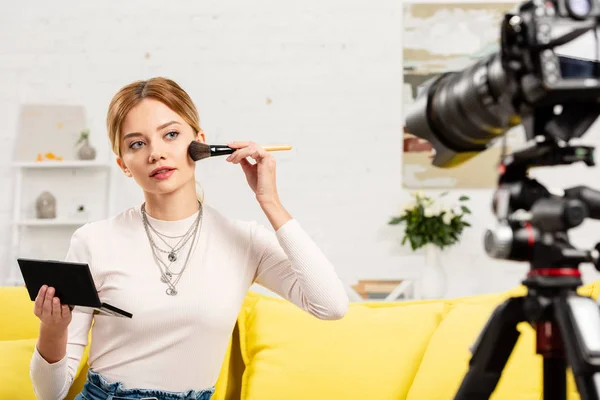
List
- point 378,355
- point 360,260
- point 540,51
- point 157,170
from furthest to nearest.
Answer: point 360,260
point 378,355
point 157,170
point 540,51

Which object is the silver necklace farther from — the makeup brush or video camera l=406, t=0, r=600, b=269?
video camera l=406, t=0, r=600, b=269

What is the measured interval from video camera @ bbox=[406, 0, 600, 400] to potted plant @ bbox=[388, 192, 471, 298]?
8.66 feet

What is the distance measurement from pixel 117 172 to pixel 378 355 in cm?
239

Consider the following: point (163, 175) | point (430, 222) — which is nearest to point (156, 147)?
point (163, 175)

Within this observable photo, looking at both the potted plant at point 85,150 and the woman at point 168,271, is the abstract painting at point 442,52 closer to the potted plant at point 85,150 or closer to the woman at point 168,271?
the potted plant at point 85,150

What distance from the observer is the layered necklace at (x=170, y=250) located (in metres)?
1.69

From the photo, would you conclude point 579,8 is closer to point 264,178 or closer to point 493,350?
point 493,350

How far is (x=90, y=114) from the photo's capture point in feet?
13.1

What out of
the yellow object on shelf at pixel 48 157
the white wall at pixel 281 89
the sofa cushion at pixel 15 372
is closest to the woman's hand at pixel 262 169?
the sofa cushion at pixel 15 372

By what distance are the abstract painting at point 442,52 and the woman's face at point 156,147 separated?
218 cm

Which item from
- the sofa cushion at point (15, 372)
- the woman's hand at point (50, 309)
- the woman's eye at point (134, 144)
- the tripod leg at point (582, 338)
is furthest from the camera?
the sofa cushion at point (15, 372)

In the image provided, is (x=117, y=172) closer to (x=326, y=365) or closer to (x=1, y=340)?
(x=1, y=340)

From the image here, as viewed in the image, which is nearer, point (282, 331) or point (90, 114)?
point (282, 331)

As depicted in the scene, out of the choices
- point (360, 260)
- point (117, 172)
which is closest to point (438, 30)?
point (360, 260)
